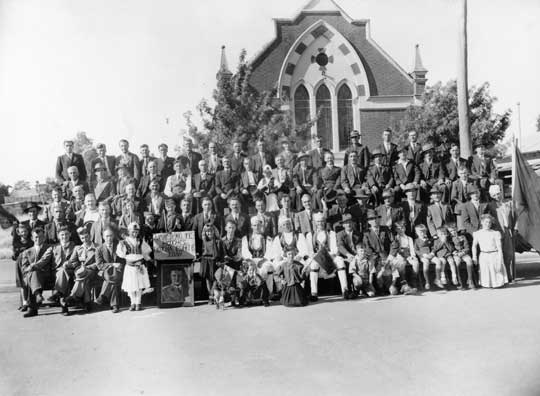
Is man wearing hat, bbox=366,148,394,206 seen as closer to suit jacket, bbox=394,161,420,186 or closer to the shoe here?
suit jacket, bbox=394,161,420,186

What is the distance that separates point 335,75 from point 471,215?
9.53 metres

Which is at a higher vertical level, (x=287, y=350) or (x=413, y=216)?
(x=413, y=216)

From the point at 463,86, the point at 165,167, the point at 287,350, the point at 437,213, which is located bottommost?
the point at 287,350

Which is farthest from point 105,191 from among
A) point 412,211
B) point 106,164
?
point 412,211

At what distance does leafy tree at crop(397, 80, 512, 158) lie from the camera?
47.6 ft

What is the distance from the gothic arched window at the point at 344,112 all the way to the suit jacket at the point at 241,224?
9.45 m

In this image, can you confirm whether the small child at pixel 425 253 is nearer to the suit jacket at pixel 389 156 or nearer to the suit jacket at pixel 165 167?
the suit jacket at pixel 389 156

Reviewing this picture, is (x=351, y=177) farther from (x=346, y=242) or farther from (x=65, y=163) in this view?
(x=65, y=163)

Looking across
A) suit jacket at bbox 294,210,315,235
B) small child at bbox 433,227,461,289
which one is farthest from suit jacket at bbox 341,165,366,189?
small child at bbox 433,227,461,289

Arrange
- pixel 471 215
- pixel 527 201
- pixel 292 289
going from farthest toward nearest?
pixel 471 215 → pixel 527 201 → pixel 292 289

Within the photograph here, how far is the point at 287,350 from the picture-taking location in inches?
198

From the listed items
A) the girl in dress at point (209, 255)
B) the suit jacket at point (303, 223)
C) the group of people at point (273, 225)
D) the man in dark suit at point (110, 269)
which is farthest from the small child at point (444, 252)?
the man in dark suit at point (110, 269)

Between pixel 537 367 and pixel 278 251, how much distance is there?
4144mm

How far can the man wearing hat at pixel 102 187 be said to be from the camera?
29.9ft
